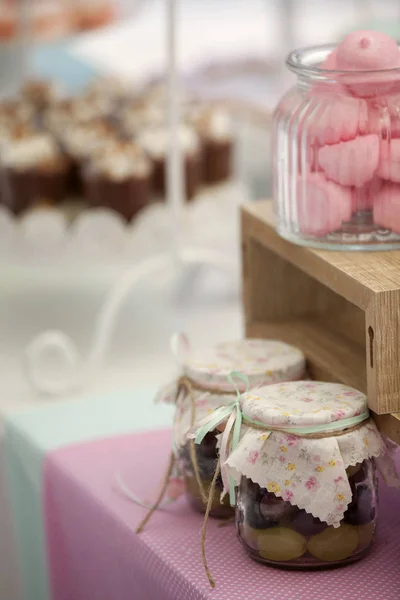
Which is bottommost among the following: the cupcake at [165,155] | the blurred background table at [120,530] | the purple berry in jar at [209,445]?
the blurred background table at [120,530]

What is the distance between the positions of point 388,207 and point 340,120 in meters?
0.09

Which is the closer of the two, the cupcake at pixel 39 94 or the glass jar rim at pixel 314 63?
the glass jar rim at pixel 314 63

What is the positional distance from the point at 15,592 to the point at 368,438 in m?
0.75

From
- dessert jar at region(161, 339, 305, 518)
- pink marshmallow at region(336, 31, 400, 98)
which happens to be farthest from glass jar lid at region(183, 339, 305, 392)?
pink marshmallow at region(336, 31, 400, 98)

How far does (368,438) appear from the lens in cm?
92

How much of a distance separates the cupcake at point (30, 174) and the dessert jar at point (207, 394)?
791 millimetres

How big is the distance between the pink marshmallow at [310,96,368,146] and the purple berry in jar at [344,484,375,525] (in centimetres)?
30

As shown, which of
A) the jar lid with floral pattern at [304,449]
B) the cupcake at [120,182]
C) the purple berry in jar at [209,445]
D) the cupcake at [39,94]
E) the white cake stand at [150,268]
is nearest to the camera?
the jar lid with floral pattern at [304,449]

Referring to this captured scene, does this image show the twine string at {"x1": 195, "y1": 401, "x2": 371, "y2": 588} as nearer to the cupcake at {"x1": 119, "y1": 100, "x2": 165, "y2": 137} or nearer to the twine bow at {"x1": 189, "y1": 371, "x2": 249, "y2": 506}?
the twine bow at {"x1": 189, "y1": 371, "x2": 249, "y2": 506}

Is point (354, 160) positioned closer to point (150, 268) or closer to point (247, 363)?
point (247, 363)

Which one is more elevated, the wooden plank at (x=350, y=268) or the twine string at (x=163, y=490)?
the wooden plank at (x=350, y=268)

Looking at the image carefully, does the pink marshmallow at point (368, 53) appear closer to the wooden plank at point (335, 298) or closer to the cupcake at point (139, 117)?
the wooden plank at point (335, 298)

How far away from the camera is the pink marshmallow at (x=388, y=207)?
0.97 metres

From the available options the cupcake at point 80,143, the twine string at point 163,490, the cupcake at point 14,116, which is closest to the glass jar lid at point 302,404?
the twine string at point 163,490
